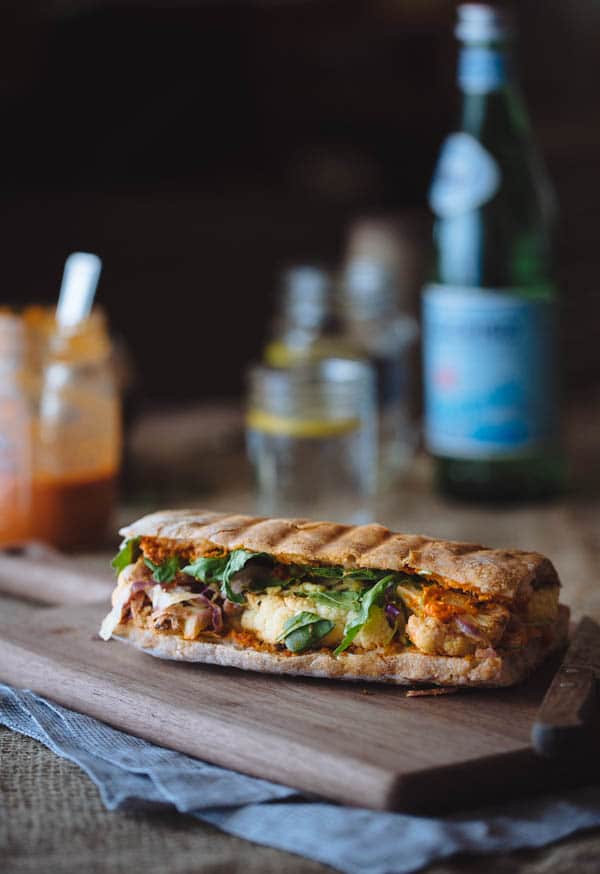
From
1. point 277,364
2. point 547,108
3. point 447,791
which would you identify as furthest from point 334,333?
point 547,108

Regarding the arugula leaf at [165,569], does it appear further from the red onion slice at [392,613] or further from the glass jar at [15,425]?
the glass jar at [15,425]

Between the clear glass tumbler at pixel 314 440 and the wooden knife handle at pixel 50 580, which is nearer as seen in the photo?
the wooden knife handle at pixel 50 580

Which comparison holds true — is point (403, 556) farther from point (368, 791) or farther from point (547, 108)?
point (547, 108)

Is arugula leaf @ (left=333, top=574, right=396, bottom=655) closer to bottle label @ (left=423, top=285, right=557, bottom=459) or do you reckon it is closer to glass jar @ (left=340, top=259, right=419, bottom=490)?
bottle label @ (left=423, top=285, right=557, bottom=459)

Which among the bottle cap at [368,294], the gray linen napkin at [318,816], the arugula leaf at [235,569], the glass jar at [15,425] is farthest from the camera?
the bottle cap at [368,294]

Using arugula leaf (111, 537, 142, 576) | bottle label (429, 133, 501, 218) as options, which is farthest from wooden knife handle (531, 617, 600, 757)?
bottle label (429, 133, 501, 218)

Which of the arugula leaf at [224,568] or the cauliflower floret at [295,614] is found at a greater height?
the arugula leaf at [224,568]

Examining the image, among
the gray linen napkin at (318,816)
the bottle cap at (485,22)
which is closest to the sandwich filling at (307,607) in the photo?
the gray linen napkin at (318,816)

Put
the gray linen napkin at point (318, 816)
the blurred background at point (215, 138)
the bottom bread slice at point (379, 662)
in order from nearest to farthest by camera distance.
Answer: the gray linen napkin at point (318, 816) < the bottom bread slice at point (379, 662) < the blurred background at point (215, 138)
